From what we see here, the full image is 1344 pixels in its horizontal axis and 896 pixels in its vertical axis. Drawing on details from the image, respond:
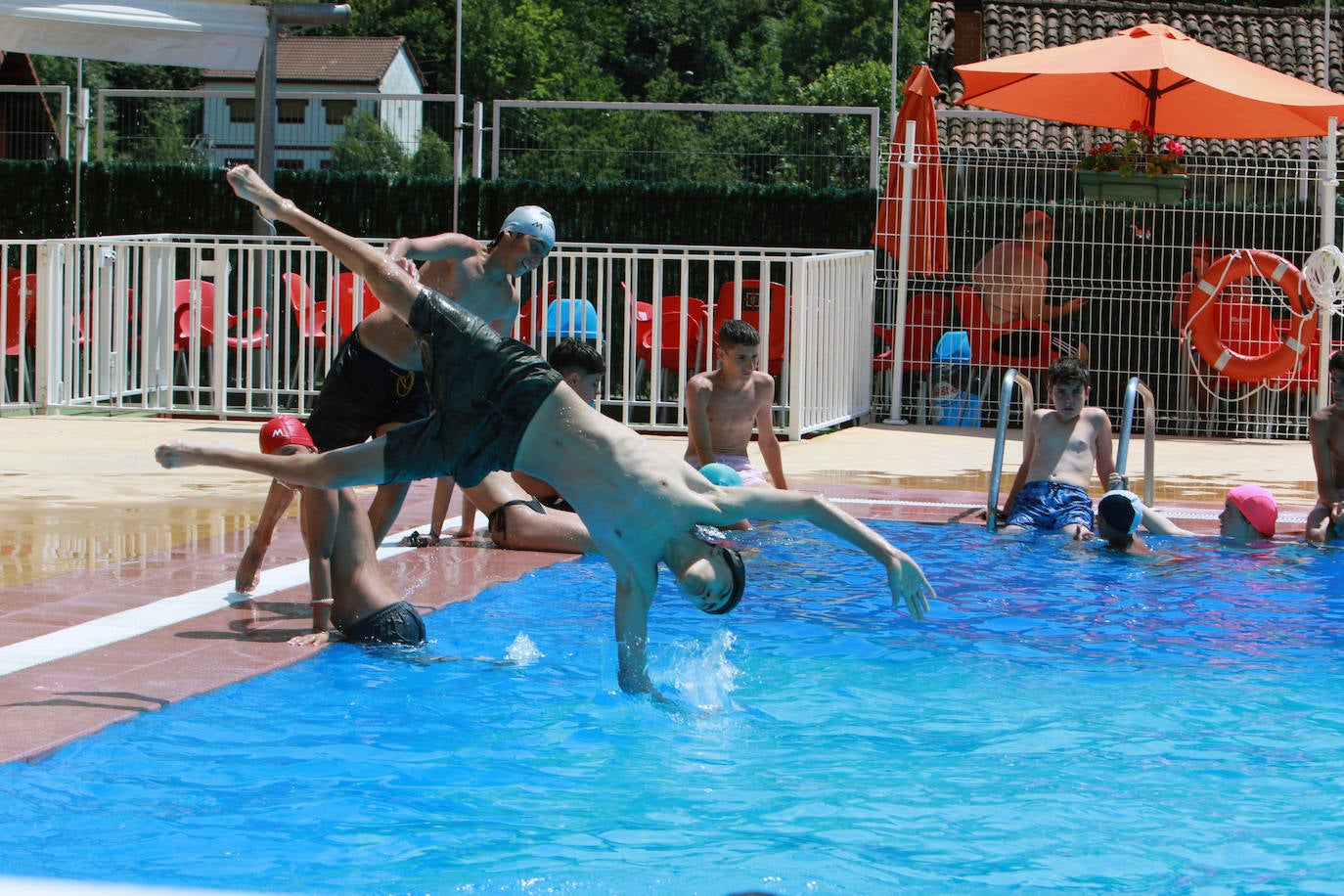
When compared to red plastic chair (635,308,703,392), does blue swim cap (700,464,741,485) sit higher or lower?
lower

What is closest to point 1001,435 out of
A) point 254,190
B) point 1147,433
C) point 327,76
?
point 1147,433

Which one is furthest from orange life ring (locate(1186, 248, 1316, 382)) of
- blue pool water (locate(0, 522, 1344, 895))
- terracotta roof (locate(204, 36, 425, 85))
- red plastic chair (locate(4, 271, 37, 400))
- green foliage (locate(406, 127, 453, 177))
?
terracotta roof (locate(204, 36, 425, 85))

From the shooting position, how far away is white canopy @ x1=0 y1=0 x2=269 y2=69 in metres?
12.3

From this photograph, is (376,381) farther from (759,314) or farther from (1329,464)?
(759,314)

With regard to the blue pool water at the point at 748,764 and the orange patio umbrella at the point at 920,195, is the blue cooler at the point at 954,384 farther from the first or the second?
the blue pool water at the point at 748,764

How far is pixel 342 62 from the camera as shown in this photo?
250 feet

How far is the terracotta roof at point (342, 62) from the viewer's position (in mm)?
72812

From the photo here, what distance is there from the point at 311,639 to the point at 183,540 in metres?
2.25

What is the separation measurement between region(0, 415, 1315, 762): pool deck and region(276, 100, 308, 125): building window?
2251 inches

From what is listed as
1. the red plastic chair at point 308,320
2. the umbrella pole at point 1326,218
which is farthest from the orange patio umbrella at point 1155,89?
the red plastic chair at point 308,320

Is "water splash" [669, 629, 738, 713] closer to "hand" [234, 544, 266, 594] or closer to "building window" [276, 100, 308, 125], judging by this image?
"hand" [234, 544, 266, 594]

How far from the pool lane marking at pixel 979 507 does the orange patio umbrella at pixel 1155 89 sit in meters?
4.99

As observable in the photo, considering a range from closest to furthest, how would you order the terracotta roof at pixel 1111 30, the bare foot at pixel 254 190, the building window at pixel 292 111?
the bare foot at pixel 254 190 → the terracotta roof at pixel 1111 30 → the building window at pixel 292 111

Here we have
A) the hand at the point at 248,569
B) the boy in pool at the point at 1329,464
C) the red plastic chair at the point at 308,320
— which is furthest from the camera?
the red plastic chair at the point at 308,320
